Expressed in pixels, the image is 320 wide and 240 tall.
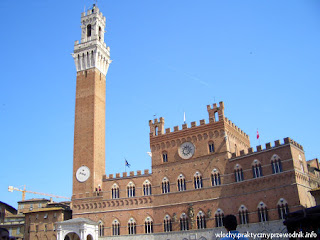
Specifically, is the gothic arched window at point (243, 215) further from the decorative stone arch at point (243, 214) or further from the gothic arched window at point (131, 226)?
the gothic arched window at point (131, 226)

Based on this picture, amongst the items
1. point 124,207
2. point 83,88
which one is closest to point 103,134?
point 83,88

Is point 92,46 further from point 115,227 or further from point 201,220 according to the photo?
point 201,220

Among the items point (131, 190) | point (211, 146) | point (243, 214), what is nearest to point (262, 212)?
point (243, 214)

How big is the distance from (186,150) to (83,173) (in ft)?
50.6

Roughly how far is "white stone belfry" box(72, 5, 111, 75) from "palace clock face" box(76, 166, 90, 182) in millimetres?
16297

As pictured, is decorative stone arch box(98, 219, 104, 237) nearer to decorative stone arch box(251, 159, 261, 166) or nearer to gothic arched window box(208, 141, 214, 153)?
gothic arched window box(208, 141, 214, 153)

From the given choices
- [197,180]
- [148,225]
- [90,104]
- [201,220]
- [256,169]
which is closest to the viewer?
[256,169]

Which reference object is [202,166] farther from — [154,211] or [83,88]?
[83,88]

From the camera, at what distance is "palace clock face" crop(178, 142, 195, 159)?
46.0 m

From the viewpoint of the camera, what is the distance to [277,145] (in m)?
39.5

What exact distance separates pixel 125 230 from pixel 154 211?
4.70 m

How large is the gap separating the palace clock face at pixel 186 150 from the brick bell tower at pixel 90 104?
12711 mm

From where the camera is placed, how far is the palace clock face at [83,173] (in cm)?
5012

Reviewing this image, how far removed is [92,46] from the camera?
186 ft
